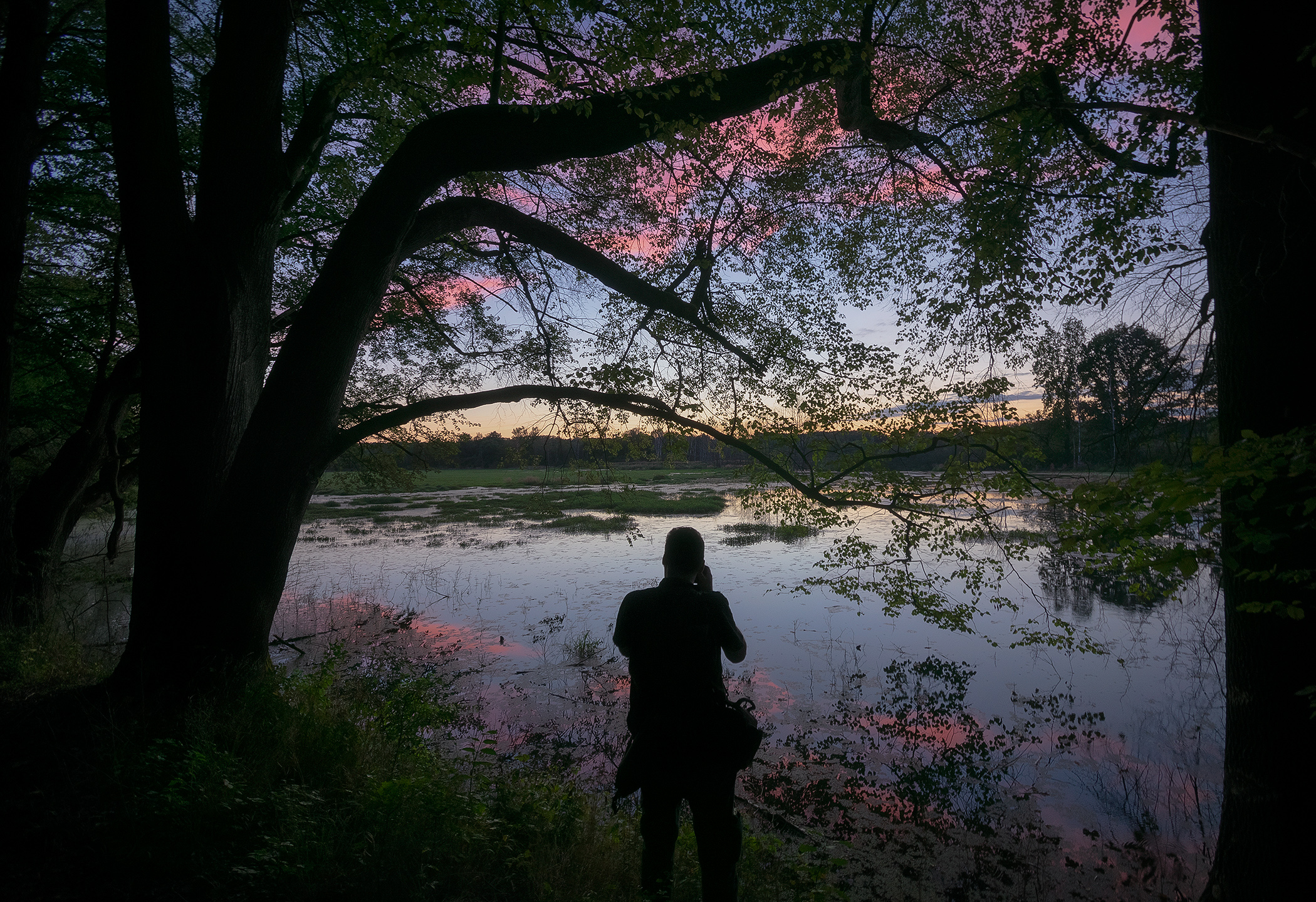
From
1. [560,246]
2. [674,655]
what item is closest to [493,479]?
[560,246]

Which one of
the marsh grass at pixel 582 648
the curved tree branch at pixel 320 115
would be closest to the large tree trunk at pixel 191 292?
the curved tree branch at pixel 320 115

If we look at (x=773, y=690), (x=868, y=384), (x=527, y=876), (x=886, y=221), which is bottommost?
(x=773, y=690)

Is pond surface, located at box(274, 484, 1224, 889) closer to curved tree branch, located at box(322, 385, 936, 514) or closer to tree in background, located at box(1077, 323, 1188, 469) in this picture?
tree in background, located at box(1077, 323, 1188, 469)

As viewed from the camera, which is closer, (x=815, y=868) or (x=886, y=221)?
(x=815, y=868)

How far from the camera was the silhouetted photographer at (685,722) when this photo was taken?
2.59 meters

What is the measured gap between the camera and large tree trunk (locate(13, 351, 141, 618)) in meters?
7.77

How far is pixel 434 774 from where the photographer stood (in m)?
4.78

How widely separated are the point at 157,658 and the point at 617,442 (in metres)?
4.77

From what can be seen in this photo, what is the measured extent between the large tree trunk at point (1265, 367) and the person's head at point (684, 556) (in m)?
3.46

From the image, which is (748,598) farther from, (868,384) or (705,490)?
(705,490)

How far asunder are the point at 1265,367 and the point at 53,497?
13.0 metres

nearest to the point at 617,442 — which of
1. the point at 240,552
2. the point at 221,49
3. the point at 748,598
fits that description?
the point at 240,552

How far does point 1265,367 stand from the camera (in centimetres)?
386

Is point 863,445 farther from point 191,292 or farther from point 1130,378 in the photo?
point 191,292
